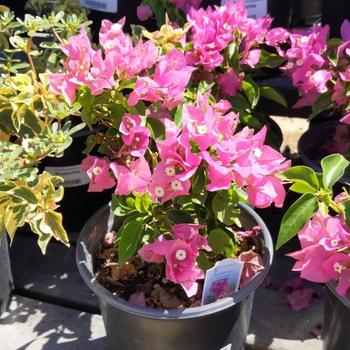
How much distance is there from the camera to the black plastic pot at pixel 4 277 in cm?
133

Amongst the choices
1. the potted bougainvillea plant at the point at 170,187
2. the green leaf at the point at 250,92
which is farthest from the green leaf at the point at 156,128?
the green leaf at the point at 250,92

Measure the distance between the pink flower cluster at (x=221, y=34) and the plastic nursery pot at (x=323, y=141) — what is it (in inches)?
12.0

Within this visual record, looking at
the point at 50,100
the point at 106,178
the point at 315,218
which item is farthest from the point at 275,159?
the point at 50,100

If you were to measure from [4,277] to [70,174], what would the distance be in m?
0.27

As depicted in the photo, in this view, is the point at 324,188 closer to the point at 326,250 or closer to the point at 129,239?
the point at 326,250

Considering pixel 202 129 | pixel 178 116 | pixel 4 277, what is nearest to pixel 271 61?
pixel 178 116

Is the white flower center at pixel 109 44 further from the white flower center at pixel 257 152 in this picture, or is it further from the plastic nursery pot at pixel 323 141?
the plastic nursery pot at pixel 323 141

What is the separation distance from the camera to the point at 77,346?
4.20 ft

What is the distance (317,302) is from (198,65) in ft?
1.92

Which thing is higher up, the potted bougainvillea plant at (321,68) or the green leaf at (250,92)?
the potted bougainvillea plant at (321,68)

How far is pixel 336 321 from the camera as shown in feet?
3.47

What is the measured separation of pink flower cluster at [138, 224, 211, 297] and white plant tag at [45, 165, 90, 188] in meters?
0.50

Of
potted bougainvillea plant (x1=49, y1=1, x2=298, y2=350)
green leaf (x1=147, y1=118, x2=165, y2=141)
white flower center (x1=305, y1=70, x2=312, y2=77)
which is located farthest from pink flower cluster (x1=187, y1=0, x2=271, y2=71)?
green leaf (x1=147, y1=118, x2=165, y2=141)

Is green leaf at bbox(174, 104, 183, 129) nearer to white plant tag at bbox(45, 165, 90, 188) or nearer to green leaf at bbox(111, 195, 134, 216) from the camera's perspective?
green leaf at bbox(111, 195, 134, 216)
